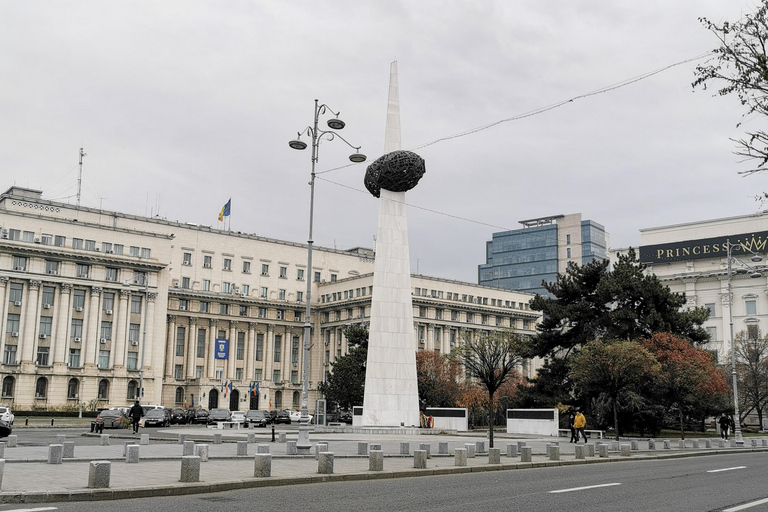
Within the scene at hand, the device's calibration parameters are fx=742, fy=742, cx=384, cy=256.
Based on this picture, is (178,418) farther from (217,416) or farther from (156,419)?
(156,419)

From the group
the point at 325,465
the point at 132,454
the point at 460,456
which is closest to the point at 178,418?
the point at 132,454

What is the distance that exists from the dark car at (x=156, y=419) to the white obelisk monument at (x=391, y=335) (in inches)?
717

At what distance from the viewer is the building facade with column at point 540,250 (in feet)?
483

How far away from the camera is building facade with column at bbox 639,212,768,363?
93.2m

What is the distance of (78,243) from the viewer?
279 ft

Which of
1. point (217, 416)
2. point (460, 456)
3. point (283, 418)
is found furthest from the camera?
point (283, 418)

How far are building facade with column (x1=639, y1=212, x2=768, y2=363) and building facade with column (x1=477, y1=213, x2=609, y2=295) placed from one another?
135 feet

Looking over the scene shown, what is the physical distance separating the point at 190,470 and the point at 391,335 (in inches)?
1207

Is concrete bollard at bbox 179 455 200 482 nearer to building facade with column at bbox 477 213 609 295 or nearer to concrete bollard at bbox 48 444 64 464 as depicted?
concrete bollard at bbox 48 444 64 464

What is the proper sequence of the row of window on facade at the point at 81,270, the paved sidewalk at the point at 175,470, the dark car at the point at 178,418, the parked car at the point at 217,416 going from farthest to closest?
the row of window on facade at the point at 81,270, the dark car at the point at 178,418, the parked car at the point at 217,416, the paved sidewalk at the point at 175,470

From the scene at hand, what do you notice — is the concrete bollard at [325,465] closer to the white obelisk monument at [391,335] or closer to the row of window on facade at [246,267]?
the white obelisk monument at [391,335]

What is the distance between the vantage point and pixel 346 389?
69.4 meters

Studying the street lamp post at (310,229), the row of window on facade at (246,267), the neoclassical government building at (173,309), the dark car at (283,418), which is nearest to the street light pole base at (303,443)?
the street lamp post at (310,229)

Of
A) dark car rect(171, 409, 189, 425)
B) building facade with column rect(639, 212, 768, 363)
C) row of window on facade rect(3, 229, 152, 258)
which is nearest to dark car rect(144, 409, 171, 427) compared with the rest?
dark car rect(171, 409, 189, 425)
